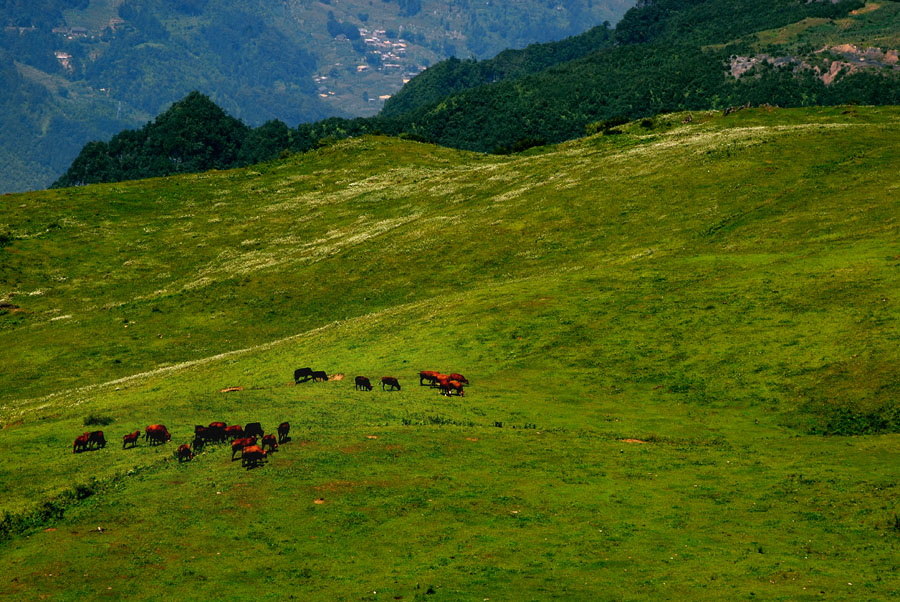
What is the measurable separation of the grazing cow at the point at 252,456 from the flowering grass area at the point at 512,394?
0.65 metres

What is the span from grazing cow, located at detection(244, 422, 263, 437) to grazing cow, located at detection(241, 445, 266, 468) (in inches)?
161

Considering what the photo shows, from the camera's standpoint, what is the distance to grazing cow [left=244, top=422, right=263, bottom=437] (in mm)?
33781

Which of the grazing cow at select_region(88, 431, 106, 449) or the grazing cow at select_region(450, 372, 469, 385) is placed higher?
the grazing cow at select_region(88, 431, 106, 449)

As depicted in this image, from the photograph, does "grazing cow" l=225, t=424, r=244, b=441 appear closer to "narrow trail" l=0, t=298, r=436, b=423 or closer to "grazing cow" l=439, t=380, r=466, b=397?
"grazing cow" l=439, t=380, r=466, b=397

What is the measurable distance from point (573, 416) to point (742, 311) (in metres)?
14.3

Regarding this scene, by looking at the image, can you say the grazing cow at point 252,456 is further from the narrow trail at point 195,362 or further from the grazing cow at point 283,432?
the narrow trail at point 195,362

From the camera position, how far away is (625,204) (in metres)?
81.8

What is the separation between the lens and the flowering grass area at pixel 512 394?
22.3m

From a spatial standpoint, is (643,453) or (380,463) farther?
(643,453)

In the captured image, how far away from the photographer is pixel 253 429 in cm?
3400

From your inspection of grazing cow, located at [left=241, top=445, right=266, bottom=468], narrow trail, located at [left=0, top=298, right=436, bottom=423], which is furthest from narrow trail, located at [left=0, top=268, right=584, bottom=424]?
grazing cow, located at [left=241, top=445, right=266, bottom=468]

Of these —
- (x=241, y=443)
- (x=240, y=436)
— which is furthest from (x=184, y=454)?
(x=240, y=436)

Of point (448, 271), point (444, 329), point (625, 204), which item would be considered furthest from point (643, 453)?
point (625, 204)

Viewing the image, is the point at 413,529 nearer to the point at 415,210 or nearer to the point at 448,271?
A: the point at 448,271
